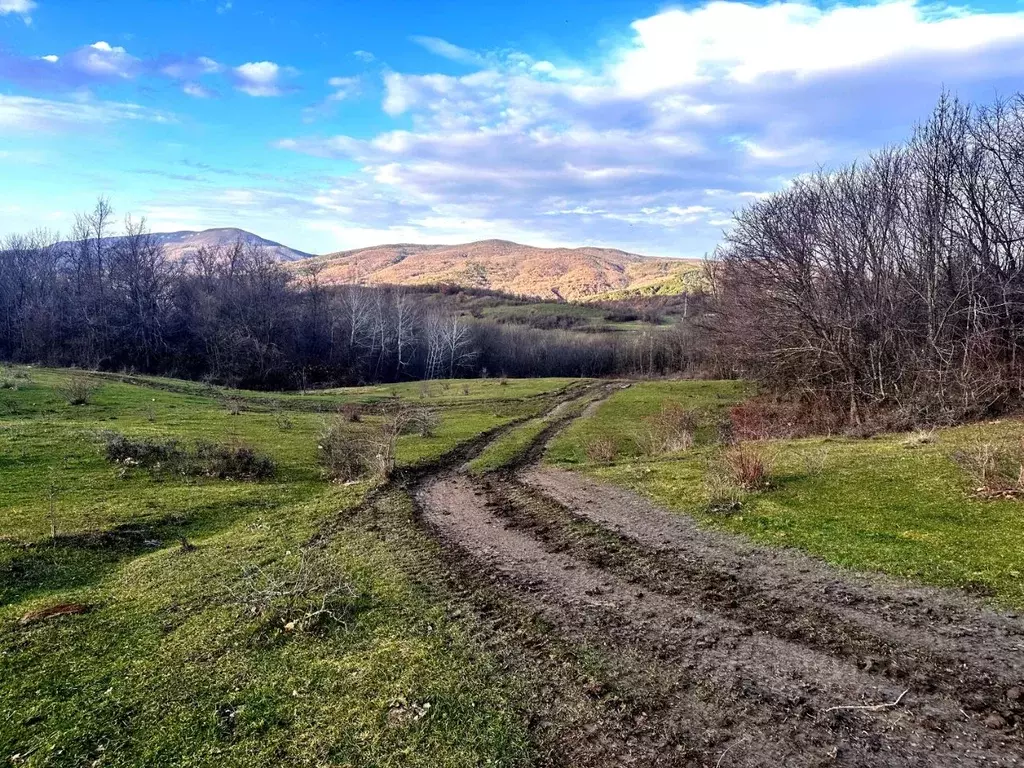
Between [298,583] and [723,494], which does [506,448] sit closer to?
[723,494]

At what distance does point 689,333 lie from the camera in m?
74.6

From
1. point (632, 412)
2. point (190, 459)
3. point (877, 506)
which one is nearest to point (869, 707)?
point (877, 506)

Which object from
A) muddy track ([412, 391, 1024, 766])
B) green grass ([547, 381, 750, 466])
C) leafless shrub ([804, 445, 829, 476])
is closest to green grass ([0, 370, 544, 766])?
muddy track ([412, 391, 1024, 766])

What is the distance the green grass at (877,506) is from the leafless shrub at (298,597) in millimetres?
6656

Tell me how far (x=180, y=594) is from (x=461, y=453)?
12.7 metres

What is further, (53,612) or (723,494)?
(723,494)

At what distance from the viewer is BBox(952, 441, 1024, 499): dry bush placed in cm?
1025

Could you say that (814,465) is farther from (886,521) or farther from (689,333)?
(689,333)

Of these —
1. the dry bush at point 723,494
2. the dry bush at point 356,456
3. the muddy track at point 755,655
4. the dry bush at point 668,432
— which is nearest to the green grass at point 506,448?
the dry bush at point 356,456

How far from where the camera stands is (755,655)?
5.92 metres

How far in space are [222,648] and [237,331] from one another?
200 feet

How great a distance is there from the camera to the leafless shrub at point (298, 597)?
696 cm

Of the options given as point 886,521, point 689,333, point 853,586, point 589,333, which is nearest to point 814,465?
point 886,521

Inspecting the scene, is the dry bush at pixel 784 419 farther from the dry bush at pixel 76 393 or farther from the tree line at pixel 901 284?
the dry bush at pixel 76 393
